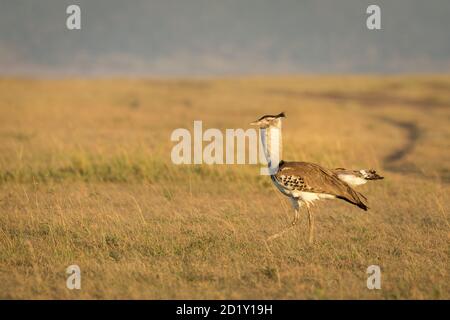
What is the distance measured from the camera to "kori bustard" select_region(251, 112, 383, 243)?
26.5 feet

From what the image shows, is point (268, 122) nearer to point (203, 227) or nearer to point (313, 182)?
point (313, 182)

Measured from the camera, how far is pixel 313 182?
8125 millimetres

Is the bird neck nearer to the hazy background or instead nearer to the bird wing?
the bird wing

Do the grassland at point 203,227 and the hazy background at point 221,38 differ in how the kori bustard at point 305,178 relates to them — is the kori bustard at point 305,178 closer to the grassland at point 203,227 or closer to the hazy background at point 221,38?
the grassland at point 203,227

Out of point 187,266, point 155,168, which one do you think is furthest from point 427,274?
point 155,168

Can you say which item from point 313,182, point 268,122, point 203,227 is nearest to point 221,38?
point 203,227

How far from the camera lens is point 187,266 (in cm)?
713

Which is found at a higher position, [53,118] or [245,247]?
[53,118]

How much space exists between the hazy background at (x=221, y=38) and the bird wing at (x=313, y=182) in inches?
4433

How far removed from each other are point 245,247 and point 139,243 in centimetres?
125

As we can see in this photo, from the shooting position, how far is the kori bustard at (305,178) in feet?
26.5
